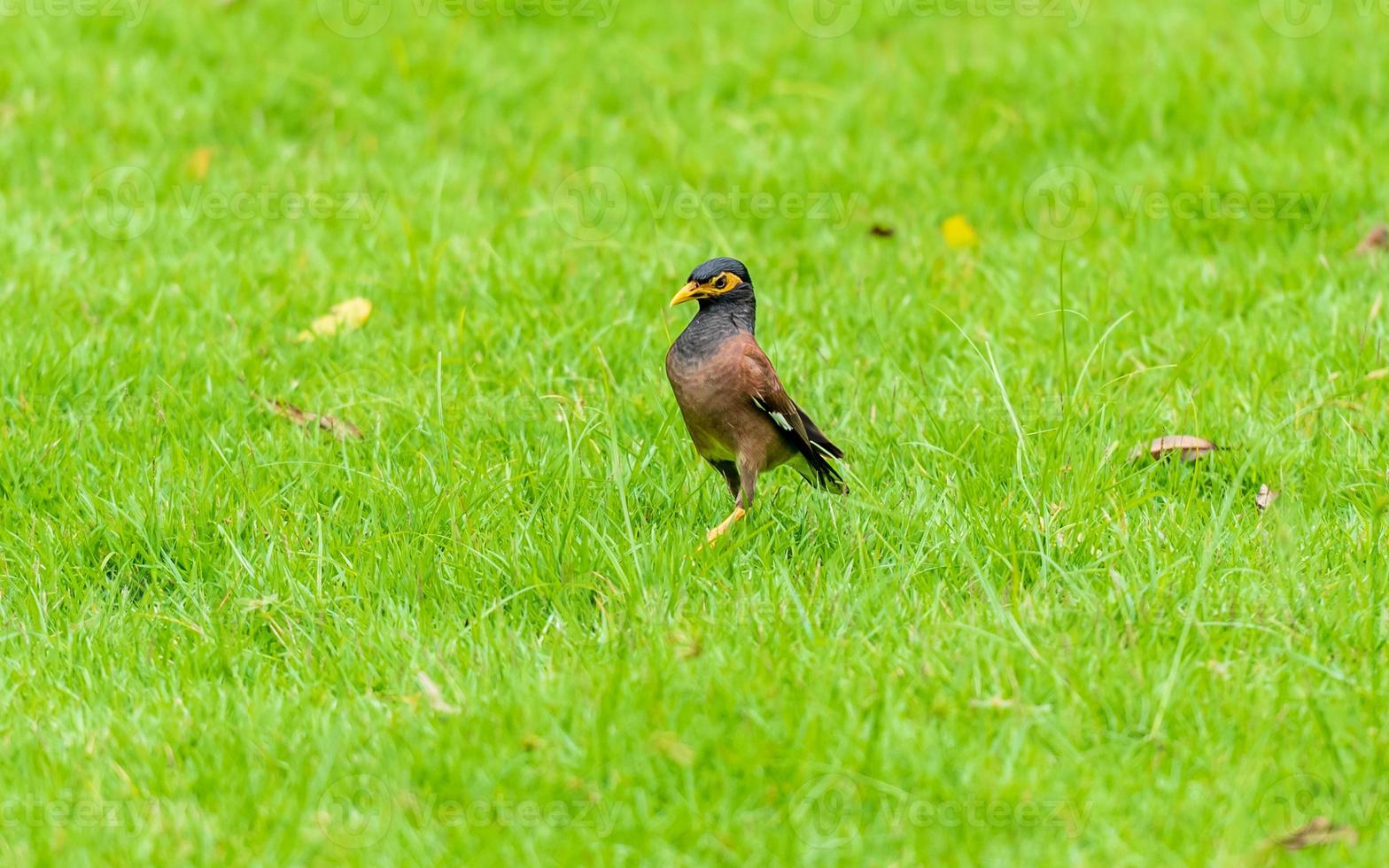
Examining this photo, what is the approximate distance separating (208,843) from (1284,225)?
5325 mm

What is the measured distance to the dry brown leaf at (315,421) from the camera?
515 cm

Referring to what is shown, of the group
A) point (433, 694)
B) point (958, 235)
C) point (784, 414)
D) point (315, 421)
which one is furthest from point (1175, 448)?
point (315, 421)

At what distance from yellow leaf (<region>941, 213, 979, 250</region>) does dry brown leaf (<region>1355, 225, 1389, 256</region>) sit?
1.60 m

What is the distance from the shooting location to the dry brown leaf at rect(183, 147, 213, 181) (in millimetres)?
7352

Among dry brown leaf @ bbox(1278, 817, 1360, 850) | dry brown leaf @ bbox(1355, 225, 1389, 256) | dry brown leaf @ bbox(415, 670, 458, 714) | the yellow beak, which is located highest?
the yellow beak

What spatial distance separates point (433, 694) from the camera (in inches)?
143

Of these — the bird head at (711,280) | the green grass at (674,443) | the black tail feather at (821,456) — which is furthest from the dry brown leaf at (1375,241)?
the bird head at (711,280)

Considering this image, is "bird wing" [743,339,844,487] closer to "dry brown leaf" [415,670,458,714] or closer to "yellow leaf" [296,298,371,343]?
"dry brown leaf" [415,670,458,714]

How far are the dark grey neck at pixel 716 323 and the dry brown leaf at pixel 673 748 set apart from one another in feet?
4.92

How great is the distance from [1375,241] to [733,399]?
3.50 m

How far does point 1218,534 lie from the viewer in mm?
4223

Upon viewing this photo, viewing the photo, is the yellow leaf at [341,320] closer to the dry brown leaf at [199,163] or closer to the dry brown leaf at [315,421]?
the dry brown leaf at [315,421]

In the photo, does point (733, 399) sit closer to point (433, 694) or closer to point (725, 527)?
point (725, 527)

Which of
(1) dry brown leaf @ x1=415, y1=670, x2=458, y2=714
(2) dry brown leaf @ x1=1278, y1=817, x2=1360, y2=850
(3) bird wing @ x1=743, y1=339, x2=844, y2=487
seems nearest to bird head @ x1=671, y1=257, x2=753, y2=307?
(3) bird wing @ x1=743, y1=339, x2=844, y2=487
